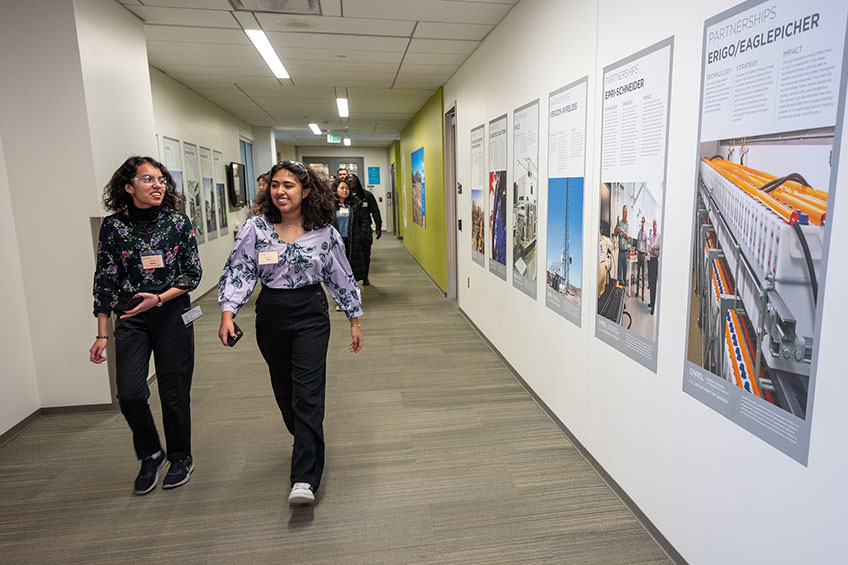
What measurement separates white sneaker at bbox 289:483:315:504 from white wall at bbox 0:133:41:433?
2.02 m

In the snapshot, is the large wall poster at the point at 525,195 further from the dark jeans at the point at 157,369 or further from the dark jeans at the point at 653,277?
the dark jeans at the point at 157,369

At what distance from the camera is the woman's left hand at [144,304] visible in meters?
2.32

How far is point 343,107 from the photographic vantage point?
Answer: 8.17 m

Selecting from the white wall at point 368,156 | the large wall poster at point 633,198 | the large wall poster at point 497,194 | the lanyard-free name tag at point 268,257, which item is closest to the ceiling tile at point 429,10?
the large wall poster at point 497,194

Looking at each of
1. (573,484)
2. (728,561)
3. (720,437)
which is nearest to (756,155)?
(720,437)

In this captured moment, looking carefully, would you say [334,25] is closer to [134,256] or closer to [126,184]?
[126,184]

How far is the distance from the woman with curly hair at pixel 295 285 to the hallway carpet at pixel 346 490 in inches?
11.5

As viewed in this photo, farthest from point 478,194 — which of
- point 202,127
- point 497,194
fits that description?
point 202,127

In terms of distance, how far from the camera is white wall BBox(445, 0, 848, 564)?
1335 millimetres

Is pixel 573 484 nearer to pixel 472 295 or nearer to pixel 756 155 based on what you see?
pixel 756 155

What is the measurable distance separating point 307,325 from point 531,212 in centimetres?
182

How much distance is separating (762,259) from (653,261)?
0.59 meters

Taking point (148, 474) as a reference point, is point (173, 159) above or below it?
above

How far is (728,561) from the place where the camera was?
1.69 m
